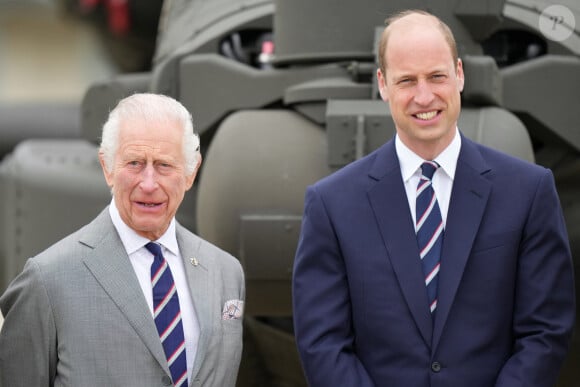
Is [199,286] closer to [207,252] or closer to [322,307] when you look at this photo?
[207,252]

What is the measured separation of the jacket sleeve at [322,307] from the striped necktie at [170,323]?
368mm

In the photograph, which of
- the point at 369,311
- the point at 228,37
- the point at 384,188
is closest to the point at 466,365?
the point at 369,311

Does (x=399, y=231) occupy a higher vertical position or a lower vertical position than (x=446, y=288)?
higher

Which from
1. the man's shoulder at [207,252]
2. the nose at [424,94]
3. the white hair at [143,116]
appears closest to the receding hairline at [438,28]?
the nose at [424,94]

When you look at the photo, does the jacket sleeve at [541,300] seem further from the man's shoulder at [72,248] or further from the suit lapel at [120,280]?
the man's shoulder at [72,248]

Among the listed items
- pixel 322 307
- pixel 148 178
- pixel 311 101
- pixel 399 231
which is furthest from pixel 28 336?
pixel 311 101

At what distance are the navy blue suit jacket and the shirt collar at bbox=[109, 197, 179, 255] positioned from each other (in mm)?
356

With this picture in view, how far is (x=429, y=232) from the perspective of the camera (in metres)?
3.55

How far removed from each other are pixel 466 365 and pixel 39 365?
3.51ft

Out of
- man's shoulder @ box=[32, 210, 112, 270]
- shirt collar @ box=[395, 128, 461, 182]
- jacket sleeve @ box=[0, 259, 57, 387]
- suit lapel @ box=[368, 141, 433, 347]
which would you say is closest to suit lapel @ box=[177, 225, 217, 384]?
man's shoulder @ box=[32, 210, 112, 270]

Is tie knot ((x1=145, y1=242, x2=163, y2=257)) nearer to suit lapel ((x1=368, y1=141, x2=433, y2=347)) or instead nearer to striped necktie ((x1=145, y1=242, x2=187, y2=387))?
striped necktie ((x1=145, y1=242, x2=187, y2=387))

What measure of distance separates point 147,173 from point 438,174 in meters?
0.77

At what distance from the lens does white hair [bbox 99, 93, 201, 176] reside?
3363 millimetres

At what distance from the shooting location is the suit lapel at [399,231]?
3494 mm
